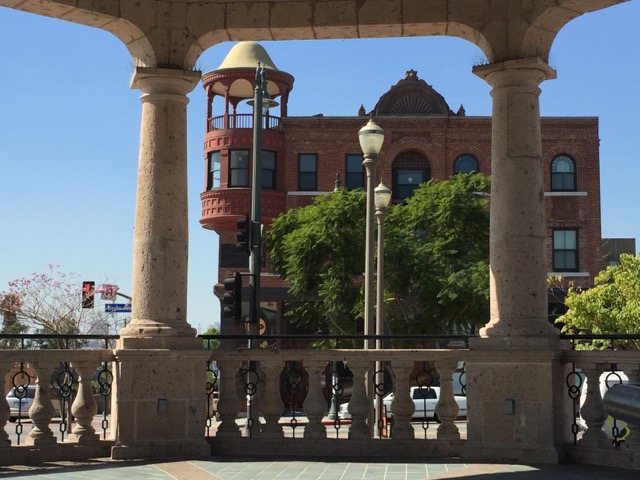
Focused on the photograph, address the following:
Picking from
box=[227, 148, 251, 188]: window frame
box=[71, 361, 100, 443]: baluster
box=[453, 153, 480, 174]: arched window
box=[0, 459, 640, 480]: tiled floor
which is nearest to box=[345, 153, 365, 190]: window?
box=[453, 153, 480, 174]: arched window

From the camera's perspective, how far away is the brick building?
155ft

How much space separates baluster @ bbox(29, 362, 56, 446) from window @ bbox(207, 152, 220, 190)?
37.8 meters

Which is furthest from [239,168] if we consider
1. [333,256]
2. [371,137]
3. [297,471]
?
[297,471]

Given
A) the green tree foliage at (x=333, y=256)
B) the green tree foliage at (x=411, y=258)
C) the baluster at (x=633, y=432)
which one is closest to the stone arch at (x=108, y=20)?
the baluster at (x=633, y=432)

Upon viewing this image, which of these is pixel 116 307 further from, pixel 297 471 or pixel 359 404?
pixel 297 471

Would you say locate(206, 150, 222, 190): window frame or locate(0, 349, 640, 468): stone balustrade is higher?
locate(206, 150, 222, 190): window frame

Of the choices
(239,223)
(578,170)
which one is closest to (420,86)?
(578,170)

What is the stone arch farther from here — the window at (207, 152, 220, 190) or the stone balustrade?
the window at (207, 152, 220, 190)

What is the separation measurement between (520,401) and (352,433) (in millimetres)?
1784

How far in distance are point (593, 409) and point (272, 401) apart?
3302mm

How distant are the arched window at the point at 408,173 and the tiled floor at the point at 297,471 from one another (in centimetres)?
3815

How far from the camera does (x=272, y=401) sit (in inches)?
422

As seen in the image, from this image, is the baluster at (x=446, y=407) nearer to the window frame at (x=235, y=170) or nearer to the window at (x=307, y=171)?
the window frame at (x=235, y=170)

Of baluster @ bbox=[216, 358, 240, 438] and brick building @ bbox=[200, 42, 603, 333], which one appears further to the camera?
brick building @ bbox=[200, 42, 603, 333]
